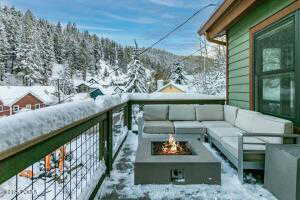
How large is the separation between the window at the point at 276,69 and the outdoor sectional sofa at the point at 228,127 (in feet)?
0.80

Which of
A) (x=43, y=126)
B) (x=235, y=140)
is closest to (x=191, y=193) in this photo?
(x=235, y=140)

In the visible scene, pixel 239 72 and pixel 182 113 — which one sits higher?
pixel 239 72

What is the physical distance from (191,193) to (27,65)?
47.0 metres

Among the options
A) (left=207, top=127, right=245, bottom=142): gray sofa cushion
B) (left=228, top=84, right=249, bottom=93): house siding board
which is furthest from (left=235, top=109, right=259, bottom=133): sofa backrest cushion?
(left=228, top=84, right=249, bottom=93): house siding board

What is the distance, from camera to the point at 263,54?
450 centimetres

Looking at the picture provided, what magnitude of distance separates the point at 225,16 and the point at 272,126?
2908 mm

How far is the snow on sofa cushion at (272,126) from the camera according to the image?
324cm

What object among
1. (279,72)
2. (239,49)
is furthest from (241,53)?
(279,72)

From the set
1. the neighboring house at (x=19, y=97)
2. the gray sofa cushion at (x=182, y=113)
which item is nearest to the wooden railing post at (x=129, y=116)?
the gray sofa cushion at (x=182, y=113)

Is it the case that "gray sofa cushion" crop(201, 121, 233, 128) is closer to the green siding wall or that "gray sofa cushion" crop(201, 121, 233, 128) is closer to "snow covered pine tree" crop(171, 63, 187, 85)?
the green siding wall

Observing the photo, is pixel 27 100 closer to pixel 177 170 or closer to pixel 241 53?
pixel 241 53

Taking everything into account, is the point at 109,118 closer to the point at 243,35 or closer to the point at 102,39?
the point at 243,35

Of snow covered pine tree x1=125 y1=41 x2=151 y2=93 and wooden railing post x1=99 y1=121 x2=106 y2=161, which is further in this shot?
snow covered pine tree x1=125 y1=41 x2=151 y2=93

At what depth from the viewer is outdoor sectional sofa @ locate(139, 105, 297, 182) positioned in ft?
10.5
